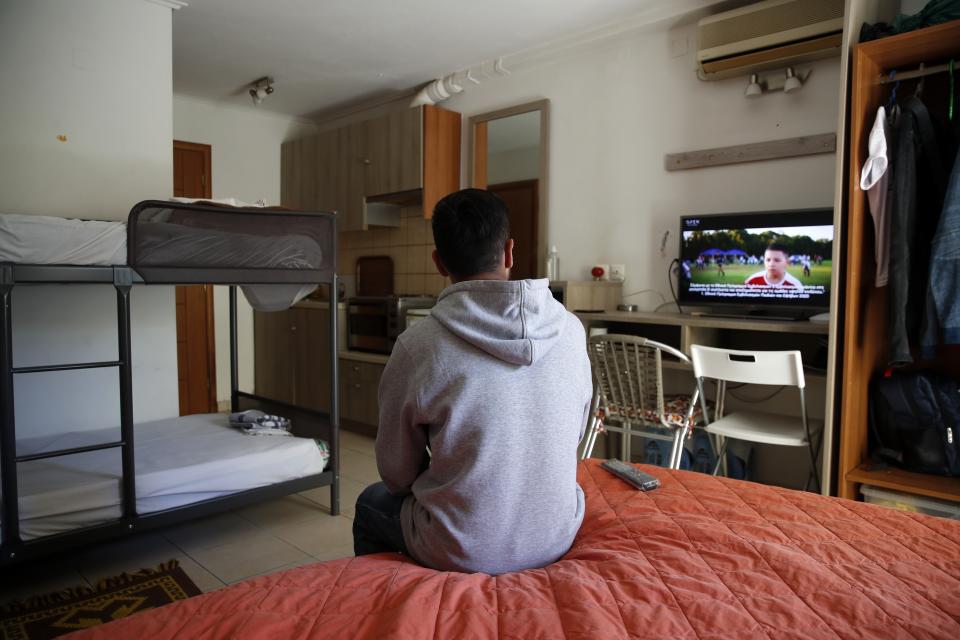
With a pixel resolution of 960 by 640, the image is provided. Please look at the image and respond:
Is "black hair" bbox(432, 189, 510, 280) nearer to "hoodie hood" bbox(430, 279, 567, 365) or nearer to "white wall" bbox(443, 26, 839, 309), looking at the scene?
"hoodie hood" bbox(430, 279, 567, 365)

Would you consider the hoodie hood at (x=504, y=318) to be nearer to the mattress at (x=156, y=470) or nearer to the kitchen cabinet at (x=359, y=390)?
the mattress at (x=156, y=470)

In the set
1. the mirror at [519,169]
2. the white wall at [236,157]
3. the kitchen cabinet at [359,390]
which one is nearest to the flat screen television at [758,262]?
the mirror at [519,169]

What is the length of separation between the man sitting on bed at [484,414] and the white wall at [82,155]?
255 cm

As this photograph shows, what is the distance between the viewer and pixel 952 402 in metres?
2.44

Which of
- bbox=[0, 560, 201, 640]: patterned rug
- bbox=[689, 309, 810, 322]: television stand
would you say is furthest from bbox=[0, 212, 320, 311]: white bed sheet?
bbox=[689, 309, 810, 322]: television stand

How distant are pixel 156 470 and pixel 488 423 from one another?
1811 millimetres

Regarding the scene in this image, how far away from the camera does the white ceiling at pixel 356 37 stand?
3453 millimetres

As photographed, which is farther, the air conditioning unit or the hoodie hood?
the air conditioning unit

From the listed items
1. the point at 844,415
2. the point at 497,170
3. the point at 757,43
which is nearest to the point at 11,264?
the point at 844,415

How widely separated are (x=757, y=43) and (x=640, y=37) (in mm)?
811

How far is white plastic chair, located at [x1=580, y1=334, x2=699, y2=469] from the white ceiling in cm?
188

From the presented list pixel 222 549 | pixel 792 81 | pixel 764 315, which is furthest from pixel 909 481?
pixel 222 549

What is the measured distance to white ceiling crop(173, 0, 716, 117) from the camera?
3453 mm

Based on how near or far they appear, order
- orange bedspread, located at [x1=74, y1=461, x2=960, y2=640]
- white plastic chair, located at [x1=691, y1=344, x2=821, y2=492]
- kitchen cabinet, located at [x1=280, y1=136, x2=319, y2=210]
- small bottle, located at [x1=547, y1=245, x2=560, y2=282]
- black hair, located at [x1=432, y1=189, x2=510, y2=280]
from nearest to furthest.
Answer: orange bedspread, located at [x1=74, y1=461, x2=960, y2=640] < black hair, located at [x1=432, y1=189, x2=510, y2=280] < white plastic chair, located at [x1=691, y1=344, x2=821, y2=492] < small bottle, located at [x1=547, y1=245, x2=560, y2=282] < kitchen cabinet, located at [x1=280, y1=136, x2=319, y2=210]
